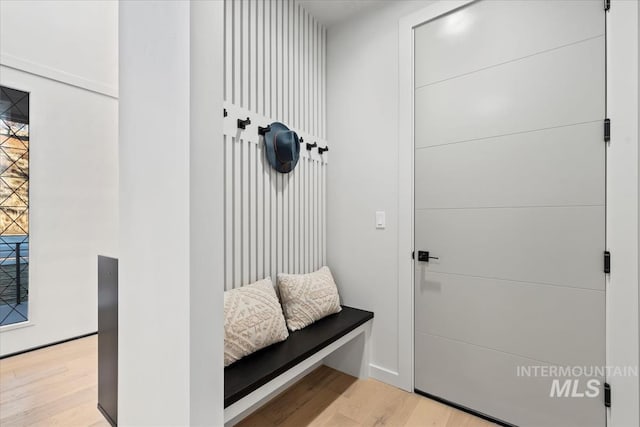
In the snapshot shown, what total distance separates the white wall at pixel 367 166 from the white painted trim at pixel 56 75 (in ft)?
7.64

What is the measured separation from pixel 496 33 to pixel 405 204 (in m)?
1.12

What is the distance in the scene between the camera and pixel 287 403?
1.98 m

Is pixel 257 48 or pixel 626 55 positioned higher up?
pixel 257 48

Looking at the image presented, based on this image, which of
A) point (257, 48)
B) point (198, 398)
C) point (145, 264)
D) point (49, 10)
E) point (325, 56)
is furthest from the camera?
point (49, 10)

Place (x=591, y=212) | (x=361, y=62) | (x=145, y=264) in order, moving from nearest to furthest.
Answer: (x=145, y=264) → (x=591, y=212) → (x=361, y=62)

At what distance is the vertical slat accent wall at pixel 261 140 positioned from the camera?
1.83m

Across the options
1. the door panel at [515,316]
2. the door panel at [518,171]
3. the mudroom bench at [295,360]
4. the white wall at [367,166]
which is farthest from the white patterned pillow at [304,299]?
the door panel at [518,171]

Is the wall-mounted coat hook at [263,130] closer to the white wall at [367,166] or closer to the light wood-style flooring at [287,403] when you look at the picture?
the white wall at [367,166]

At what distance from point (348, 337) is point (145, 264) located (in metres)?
1.44

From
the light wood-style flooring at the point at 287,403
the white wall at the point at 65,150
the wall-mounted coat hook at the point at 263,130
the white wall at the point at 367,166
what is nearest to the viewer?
the light wood-style flooring at the point at 287,403

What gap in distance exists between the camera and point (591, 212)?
1.52 m

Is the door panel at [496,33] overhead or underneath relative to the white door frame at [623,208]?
overhead

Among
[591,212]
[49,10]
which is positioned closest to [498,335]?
[591,212]

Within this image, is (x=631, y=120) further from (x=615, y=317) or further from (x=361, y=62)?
(x=361, y=62)
